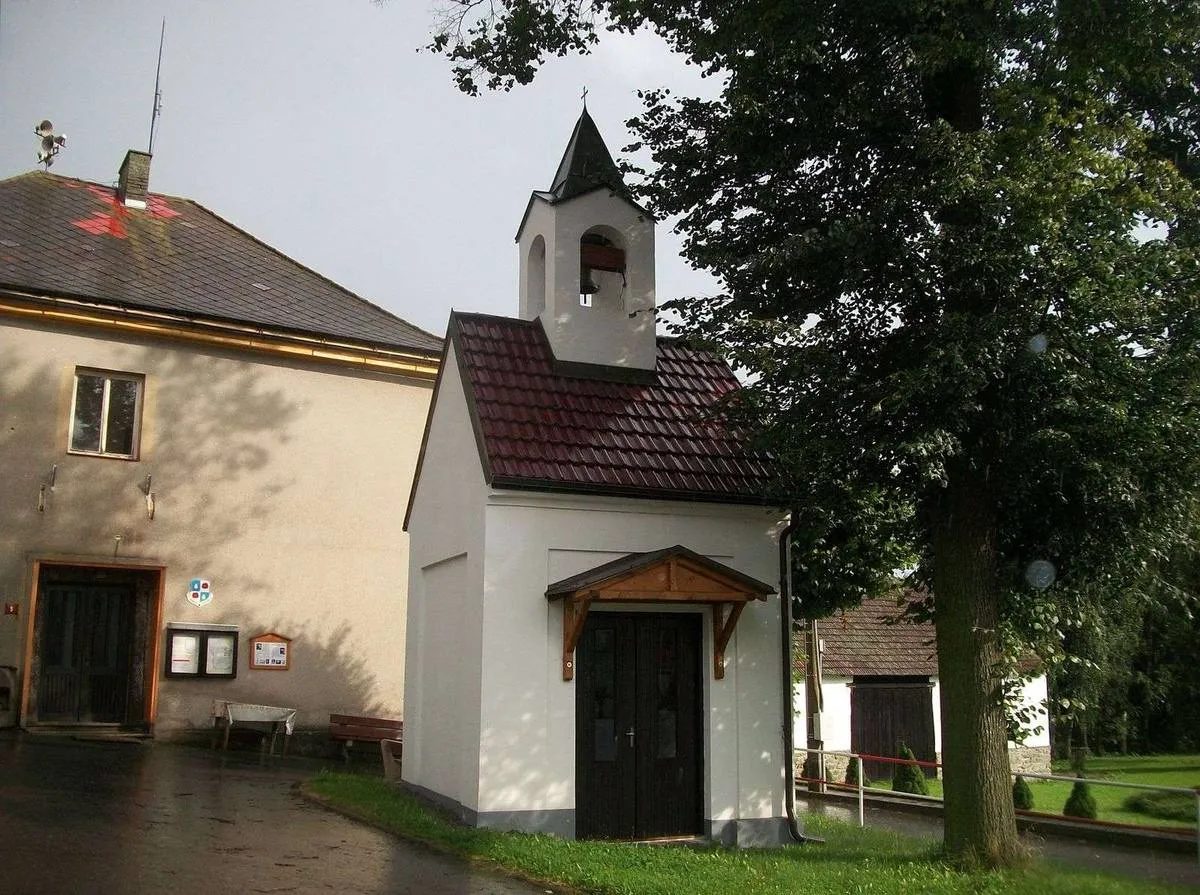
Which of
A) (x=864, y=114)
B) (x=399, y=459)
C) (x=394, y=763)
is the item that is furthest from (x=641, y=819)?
(x=399, y=459)

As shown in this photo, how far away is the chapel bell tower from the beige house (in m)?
7.01

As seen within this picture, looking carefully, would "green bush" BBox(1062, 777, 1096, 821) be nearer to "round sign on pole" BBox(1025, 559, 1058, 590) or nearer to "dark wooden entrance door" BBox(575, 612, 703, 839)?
"round sign on pole" BBox(1025, 559, 1058, 590)

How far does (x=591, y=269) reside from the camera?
48.1 ft

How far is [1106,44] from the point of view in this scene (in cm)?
1048

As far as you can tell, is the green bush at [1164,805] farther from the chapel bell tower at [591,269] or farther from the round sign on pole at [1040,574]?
the chapel bell tower at [591,269]

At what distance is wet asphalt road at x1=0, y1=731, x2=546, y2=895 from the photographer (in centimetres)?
853

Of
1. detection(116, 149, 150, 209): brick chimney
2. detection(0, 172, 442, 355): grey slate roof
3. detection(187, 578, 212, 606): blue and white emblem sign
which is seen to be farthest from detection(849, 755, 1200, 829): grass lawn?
detection(116, 149, 150, 209): brick chimney

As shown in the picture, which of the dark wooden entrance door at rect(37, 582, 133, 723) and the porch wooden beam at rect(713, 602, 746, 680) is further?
the dark wooden entrance door at rect(37, 582, 133, 723)

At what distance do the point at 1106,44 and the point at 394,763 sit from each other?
12.1 metres

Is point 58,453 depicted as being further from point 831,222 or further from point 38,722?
point 831,222

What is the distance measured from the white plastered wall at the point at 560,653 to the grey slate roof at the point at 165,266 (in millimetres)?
9685

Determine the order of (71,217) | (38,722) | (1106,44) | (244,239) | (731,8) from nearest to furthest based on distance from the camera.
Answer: (1106,44) → (731,8) → (38,722) → (71,217) → (244,239)

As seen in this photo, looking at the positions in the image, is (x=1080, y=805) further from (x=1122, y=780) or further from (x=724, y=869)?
(x=724, y=869)

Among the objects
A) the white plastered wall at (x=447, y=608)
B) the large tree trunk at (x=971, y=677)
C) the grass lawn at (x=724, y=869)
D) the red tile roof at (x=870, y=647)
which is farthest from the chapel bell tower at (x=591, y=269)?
the red tile roof at (x=870, y=647)
